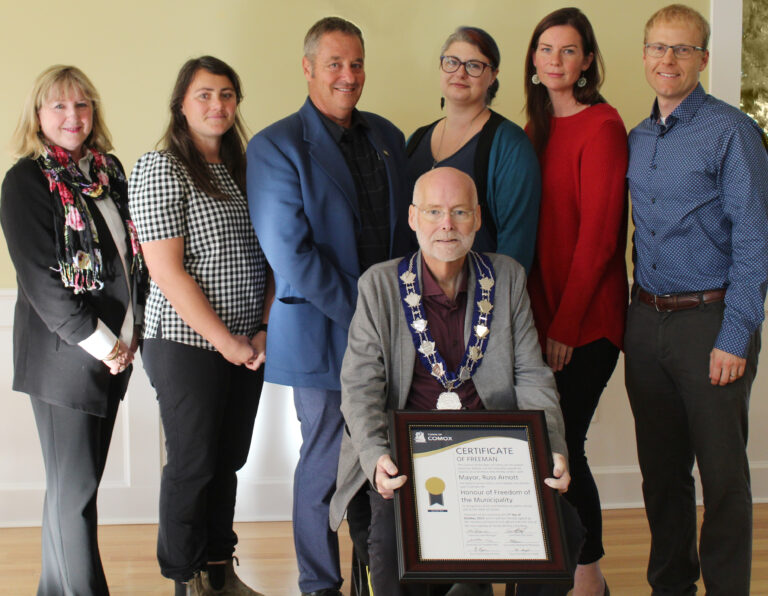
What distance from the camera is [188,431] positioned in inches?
95.7

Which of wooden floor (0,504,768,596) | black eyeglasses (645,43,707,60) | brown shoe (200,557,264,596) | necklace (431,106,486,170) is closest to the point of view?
black eyeglasses (645,43,707,60)

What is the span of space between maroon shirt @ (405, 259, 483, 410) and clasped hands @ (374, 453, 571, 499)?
258 millimetres

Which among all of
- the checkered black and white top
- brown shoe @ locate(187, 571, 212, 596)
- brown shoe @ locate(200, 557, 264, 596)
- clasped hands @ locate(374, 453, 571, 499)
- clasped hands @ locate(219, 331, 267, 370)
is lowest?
brown shoe @ locate(200, 557, 264, 596)

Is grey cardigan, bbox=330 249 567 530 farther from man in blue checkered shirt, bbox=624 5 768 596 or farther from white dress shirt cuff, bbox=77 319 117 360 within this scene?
white dress shirt cuff, bbox=77 319 117 360

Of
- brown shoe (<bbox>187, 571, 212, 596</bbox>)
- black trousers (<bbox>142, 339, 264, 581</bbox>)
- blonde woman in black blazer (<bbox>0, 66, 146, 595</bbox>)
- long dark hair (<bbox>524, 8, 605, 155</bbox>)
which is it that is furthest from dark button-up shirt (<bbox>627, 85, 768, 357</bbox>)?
brown shoe (<bbox>187, 571, 212, 596</bbox>)

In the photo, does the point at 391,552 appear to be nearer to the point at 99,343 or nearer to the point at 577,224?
the point at 99,343

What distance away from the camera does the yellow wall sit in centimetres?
338

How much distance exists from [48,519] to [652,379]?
191cm

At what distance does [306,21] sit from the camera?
3410mm

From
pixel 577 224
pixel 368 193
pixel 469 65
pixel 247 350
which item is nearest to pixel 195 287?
pixel 247 350

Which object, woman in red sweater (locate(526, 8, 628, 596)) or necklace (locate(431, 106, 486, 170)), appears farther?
necklace (locate(431, 106, 486, 170))

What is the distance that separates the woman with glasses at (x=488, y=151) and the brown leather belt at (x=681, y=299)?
395mm

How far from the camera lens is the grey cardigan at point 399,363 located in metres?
2.13

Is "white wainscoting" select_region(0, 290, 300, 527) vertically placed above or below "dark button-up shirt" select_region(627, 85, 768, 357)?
below
